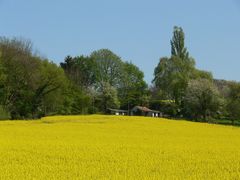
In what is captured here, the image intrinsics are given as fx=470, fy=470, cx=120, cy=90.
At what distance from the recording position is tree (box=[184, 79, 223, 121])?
253 ft

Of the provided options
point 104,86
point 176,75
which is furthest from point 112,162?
point 104,86

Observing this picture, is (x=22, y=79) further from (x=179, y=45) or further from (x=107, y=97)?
(x=179, y=45)

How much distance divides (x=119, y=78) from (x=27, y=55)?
39934 millimetres

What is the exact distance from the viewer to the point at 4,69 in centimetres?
6019

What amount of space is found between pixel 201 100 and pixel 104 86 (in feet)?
80.9

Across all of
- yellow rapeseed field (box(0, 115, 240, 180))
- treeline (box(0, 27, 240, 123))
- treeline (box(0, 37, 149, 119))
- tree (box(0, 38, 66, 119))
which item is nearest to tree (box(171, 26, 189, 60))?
treeline (box(0, 27, 240, 123))

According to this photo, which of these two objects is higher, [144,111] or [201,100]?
[201,100]

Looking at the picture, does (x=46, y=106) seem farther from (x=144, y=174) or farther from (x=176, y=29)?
(x=144, y=174)

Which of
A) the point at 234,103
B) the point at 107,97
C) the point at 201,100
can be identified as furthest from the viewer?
the point at 107,97

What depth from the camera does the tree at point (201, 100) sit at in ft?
253

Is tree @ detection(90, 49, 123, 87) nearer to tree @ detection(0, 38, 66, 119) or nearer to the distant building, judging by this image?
the distant building

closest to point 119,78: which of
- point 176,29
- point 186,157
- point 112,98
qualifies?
point 112,98

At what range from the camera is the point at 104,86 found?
317 feet

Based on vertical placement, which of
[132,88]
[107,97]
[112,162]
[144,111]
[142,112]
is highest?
[132,88]
